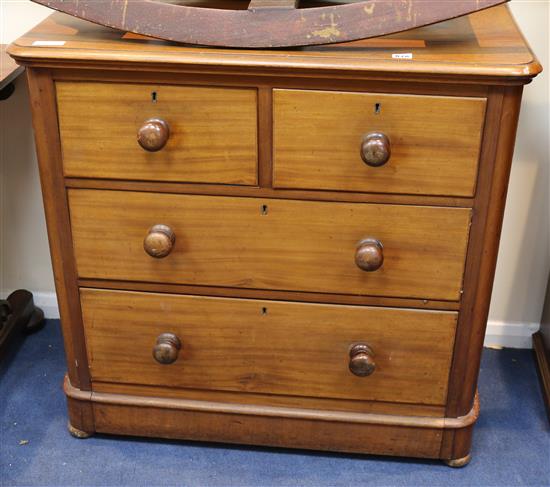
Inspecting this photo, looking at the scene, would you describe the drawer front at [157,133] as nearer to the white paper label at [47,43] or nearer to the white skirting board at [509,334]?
the white paper label at [47,43]

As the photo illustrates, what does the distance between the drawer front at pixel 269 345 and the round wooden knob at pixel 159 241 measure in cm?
13

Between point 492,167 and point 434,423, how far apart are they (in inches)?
22.8

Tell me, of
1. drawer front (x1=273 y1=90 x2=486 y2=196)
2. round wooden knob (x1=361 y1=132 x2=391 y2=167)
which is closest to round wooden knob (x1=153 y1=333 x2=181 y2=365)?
drawer front (x1=273 y1=90 x2=486 y2=196)

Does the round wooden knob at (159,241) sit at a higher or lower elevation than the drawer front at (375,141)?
lower

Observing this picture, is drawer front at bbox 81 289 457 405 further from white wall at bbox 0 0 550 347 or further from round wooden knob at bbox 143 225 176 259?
white wall at bbox 0 0 550 347

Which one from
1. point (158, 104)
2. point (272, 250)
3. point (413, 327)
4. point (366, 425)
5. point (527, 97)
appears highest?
point (158, 104)

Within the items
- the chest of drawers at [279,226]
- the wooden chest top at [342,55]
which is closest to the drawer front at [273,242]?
the chest of drawers at [279,226]

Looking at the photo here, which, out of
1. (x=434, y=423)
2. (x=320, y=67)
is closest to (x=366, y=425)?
(x=434, y=423)

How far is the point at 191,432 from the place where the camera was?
1834 millimetres

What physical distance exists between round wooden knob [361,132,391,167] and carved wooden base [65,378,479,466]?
1.94ft

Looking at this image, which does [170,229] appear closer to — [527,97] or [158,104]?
[158,104]

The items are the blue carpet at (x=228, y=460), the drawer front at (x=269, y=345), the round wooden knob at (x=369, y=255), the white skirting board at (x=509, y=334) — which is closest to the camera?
the round wooden knob at (x=369, y=255)

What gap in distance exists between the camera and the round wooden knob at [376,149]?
1.45 meters

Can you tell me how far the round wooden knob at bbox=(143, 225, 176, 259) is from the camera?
1.58 metres
